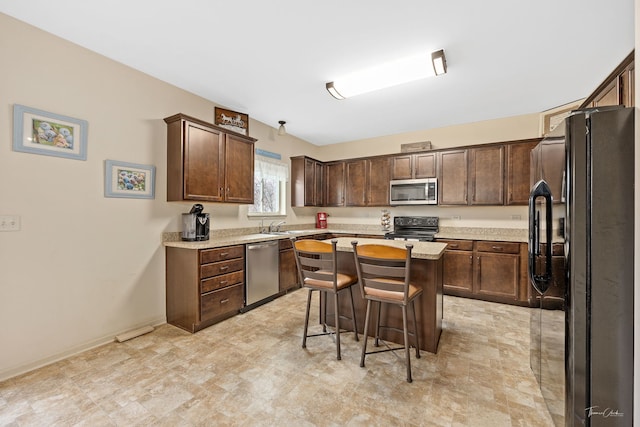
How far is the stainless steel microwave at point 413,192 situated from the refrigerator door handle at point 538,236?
2.49m

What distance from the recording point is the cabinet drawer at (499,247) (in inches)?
138

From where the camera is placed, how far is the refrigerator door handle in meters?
1.55

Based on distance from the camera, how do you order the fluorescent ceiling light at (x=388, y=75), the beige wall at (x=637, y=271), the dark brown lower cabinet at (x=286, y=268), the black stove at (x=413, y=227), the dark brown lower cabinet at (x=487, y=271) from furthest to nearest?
the black stove at (x=413, y=227)
the dark brown lower cabinet at (x=286, y=268)
the dark brown lower cabinet at (x=487, y=271)
the fluorescent ceiling light at (x=388, y=75)
the beige wall at (x=637, y=271)

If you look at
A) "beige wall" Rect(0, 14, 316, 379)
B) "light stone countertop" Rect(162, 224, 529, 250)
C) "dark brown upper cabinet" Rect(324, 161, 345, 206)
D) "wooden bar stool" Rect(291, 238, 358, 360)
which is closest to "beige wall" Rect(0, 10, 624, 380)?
"beige wall" Rect(0, 14, 316, 379)

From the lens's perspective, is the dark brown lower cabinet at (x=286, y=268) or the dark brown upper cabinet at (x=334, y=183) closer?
the dark brown lower cabinet at (x=286, y=268)

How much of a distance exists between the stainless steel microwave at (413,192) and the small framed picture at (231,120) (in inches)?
102

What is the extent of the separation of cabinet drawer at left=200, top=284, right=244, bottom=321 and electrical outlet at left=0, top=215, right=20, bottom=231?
150cm

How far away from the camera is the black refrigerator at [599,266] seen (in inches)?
46.2

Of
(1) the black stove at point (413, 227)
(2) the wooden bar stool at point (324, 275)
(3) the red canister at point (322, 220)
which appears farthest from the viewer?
(3) the red canister at point (322, 220)

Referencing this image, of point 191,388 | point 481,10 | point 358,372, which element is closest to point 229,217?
point 191,388

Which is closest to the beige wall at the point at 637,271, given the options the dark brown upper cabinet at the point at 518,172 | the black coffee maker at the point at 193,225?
the dark brown upper cabinet at the point at 518,172

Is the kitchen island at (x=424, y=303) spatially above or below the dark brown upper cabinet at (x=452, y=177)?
below

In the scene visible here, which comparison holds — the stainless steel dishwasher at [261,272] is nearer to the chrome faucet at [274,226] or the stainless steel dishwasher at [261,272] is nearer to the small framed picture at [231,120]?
the chrome faucet at [274,226]

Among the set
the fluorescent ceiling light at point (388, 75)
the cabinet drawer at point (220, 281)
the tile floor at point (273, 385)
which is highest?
the fluorescent ceiling light at point (388, 75)
